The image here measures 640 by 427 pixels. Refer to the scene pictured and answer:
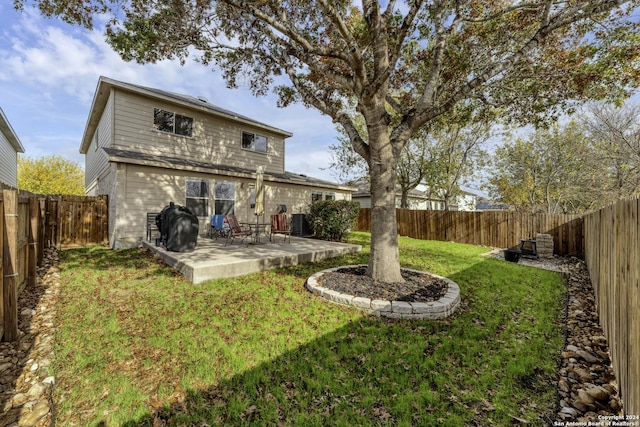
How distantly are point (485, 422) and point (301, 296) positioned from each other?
3139 mm

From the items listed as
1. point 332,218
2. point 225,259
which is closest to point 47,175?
point 332,218

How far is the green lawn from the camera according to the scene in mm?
2381

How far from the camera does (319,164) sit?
2206 cm

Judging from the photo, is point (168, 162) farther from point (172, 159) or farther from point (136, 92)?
point (136, 92)

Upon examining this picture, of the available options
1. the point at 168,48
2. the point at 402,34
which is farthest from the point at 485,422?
the point at 168,48

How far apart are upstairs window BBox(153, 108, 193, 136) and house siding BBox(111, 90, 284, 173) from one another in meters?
0.16

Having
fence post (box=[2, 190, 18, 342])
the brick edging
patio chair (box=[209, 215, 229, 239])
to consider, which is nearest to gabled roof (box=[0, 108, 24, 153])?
patio chair (box=[209, 215, 229, 239])

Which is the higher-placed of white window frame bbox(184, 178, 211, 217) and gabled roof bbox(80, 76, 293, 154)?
gabled roof bbox(80, 76, 293, 154)

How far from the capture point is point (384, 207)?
5.36m

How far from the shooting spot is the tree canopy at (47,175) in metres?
23.4

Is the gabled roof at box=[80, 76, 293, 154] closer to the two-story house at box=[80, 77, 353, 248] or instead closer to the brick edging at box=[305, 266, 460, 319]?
the two-story house at box=[80, 77, 353, 248]

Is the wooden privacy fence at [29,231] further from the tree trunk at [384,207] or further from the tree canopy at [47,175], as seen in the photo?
the tree canopy at [47,175]

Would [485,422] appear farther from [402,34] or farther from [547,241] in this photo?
[547,241]

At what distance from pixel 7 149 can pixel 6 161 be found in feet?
2.95
